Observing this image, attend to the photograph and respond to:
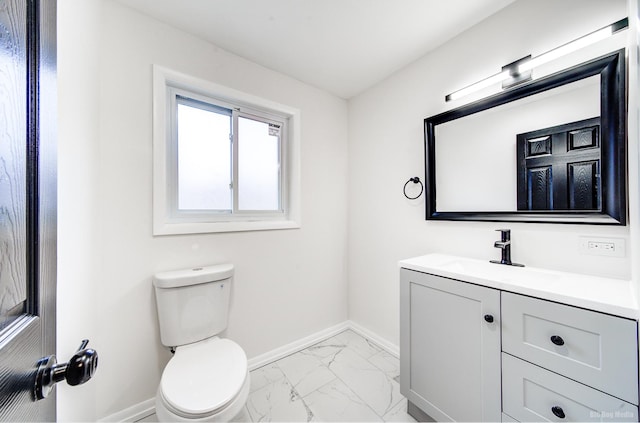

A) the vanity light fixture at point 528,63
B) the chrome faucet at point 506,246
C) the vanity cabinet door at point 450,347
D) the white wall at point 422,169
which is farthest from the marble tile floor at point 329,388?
the vanity light fixture at point 528,63

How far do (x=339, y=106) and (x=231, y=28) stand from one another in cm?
113

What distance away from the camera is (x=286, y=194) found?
2.09 meters

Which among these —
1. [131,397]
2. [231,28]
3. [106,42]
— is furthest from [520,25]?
[131,397]

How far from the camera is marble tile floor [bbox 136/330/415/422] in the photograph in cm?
138

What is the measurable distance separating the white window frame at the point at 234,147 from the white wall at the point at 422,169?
65 cm

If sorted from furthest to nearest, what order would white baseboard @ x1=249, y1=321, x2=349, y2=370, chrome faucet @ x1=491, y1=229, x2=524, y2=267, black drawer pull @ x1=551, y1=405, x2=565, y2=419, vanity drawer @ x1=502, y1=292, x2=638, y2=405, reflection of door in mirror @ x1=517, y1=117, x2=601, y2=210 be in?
white baseboard @ x1=249, y1=321, x2=349, y2=370 → chrome faucet @ x1=491, y1=229, x2=524, y2=267 → reflection of door in mirror @ x1=517, y1=117, x2=601, y2=210 → black drawer pull @ x1=551, y1=405, x2=565, y2=419 → vanity drawer @ x1=502, y1=292, x2=638, y2=405

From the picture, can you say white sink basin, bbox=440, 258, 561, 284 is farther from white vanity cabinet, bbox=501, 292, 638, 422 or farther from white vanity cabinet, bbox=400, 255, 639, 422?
white vanity cabinet, bbox=501, 292, 638, 422

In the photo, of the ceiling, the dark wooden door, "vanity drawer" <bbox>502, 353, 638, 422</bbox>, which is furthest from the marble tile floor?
the ceiling

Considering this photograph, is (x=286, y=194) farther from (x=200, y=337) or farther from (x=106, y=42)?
(x=106, y=42)

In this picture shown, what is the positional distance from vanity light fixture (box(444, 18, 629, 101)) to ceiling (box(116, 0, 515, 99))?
1.25 ft

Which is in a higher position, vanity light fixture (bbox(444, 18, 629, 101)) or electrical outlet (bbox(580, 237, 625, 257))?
vanity light fixture (bbox(444, 18, 629, 101))

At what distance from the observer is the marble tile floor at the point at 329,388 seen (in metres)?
1.38

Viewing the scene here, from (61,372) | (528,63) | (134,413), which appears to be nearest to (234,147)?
(61,372)

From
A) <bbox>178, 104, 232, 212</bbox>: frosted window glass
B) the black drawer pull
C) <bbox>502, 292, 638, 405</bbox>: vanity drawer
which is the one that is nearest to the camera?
<bbox>502, 292, 638, 405</bbox>: vanity drawer
